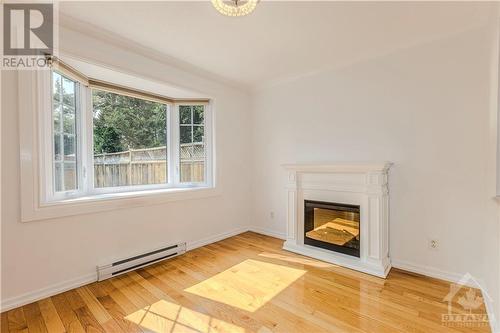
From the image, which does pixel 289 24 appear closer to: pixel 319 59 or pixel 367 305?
pixel 319 59

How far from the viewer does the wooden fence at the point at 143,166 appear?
2.82m

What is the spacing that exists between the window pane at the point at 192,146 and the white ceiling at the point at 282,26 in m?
0.88

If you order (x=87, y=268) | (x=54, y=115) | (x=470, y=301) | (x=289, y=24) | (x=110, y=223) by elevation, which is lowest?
(x=470, y=301)

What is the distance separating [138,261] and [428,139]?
340 cm

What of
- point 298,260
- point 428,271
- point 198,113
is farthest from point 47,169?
point 428,271

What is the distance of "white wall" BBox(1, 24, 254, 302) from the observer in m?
1.87

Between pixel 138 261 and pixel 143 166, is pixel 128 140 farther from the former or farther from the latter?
pixel 138 261

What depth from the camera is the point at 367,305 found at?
192cm

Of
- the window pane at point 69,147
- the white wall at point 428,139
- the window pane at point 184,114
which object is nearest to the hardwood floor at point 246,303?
the white wall at point 428,139

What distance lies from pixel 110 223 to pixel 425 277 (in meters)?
3.35

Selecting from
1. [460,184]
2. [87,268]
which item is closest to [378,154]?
[460,184]

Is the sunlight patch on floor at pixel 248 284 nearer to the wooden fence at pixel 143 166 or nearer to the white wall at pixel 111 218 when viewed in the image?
the white wall at pixel 111 218

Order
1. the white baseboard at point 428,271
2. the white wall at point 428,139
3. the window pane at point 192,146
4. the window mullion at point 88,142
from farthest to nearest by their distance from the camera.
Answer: the window pane at point 192,146, the window mullion at point 88,142, the white baseboard at point 428,271, the white wall at point 428,139

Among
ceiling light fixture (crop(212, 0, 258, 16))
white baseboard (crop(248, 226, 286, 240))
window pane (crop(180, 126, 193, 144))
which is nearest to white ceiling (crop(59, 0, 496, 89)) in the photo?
ceiling light fixture (crop(212, 0, 258, 16))
